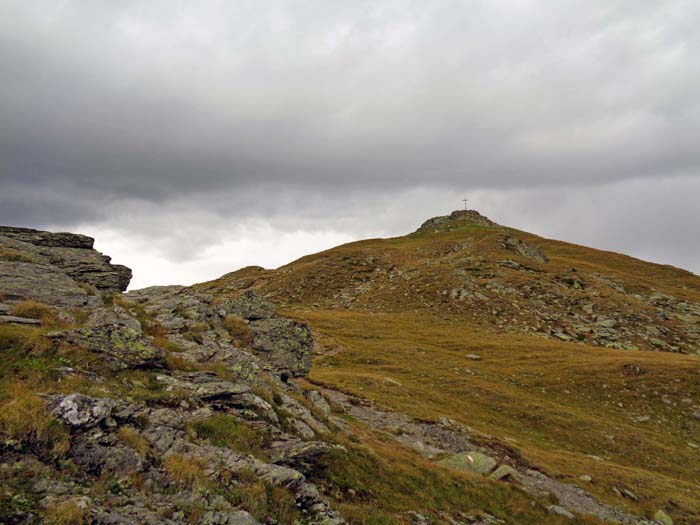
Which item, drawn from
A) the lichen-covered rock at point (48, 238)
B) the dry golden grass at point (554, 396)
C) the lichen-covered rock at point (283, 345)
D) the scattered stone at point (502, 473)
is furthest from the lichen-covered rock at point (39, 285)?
the scattered stone at point (502, 473)

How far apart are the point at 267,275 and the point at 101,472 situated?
11840 centimetres

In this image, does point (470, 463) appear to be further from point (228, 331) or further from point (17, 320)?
point (17, 320)

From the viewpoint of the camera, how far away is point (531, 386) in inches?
1911

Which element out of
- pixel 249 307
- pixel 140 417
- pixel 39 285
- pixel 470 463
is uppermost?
pixel 39 285

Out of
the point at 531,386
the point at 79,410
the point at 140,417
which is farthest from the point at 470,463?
the point at 531,386

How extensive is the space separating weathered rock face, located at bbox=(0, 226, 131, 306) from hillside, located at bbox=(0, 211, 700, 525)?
4.9 inches

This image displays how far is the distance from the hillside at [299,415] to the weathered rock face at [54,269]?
4.9 inches

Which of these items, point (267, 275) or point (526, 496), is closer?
point (526, 496)

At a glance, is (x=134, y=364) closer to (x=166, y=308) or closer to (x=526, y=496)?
(x=166, y=308)

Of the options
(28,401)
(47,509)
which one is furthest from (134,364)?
(47,509)

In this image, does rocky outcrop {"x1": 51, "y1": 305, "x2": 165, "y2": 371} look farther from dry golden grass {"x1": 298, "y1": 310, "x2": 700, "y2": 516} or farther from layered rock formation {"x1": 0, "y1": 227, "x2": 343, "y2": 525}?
dry golden grass {"x1": 298, "y1": 310, "x2": 700, "y2": 516}

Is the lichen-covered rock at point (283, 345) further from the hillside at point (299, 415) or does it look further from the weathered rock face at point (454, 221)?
the weathered rock face at point (454, 221)

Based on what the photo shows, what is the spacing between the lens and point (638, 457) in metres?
34.6

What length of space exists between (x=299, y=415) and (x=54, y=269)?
52.5 ft
